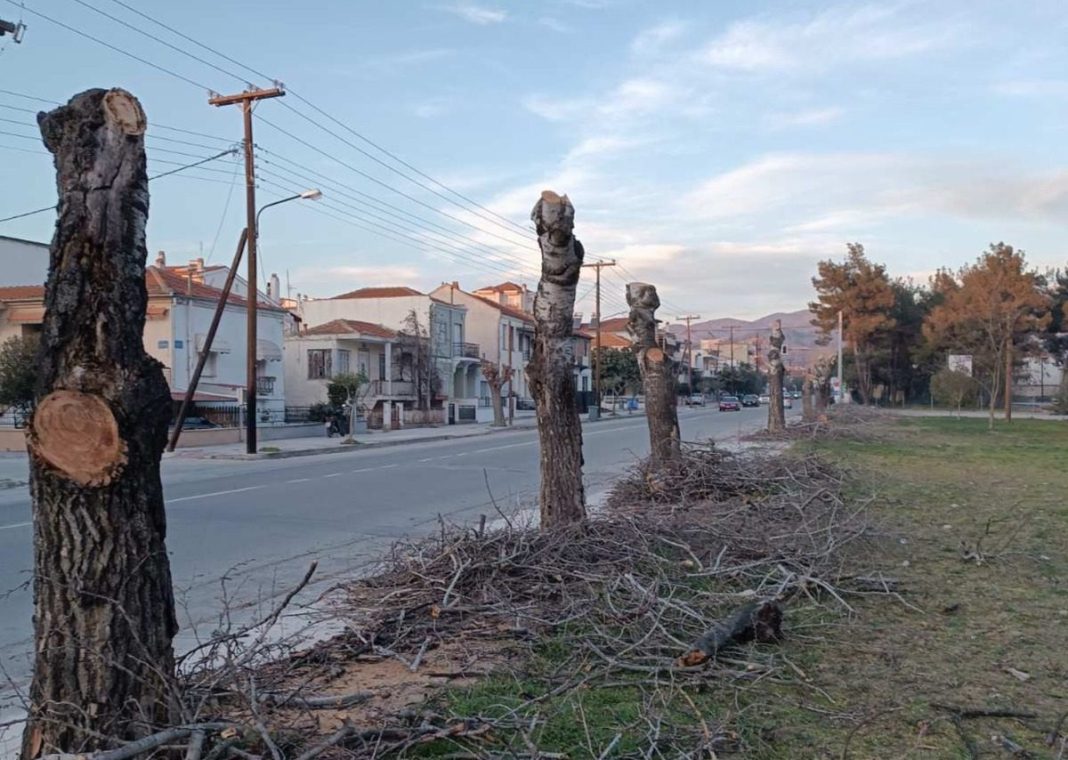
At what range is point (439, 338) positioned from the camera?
59.4 meters

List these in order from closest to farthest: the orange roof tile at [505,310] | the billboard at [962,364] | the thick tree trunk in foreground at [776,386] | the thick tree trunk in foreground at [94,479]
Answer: the thick tree trunk in foreground at [94,479] → the thick tree trunk in foreground at [776,386] → the billboard at [962,364] → the orange roof tile at [505,310]

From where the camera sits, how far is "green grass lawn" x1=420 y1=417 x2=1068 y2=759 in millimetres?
4109

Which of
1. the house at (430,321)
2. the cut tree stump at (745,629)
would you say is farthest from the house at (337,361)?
the cut tree stump at (745,629)

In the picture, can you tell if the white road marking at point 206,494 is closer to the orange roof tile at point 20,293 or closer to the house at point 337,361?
the orange roof tile at point 20,293

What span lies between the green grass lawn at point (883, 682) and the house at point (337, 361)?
140 ft

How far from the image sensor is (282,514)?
1352cm

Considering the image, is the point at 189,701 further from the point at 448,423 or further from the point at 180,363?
the point at 448,423

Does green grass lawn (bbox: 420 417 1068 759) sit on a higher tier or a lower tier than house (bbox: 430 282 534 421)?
lower

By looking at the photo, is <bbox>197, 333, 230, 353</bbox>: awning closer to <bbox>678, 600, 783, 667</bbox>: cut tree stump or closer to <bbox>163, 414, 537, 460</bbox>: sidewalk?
<bbox>163, 414, 537, 460</bbox>: sidewalk

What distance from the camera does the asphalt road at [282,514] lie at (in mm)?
8125

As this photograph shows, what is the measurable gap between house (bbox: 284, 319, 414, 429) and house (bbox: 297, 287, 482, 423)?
2311 mm

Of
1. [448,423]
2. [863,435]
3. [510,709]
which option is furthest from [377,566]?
[448,423]

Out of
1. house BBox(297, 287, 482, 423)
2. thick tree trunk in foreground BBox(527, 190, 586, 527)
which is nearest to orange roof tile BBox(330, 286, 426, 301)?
house BBox(297, 287, 482, 423)

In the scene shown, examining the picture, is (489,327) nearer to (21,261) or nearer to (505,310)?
(505,310)
